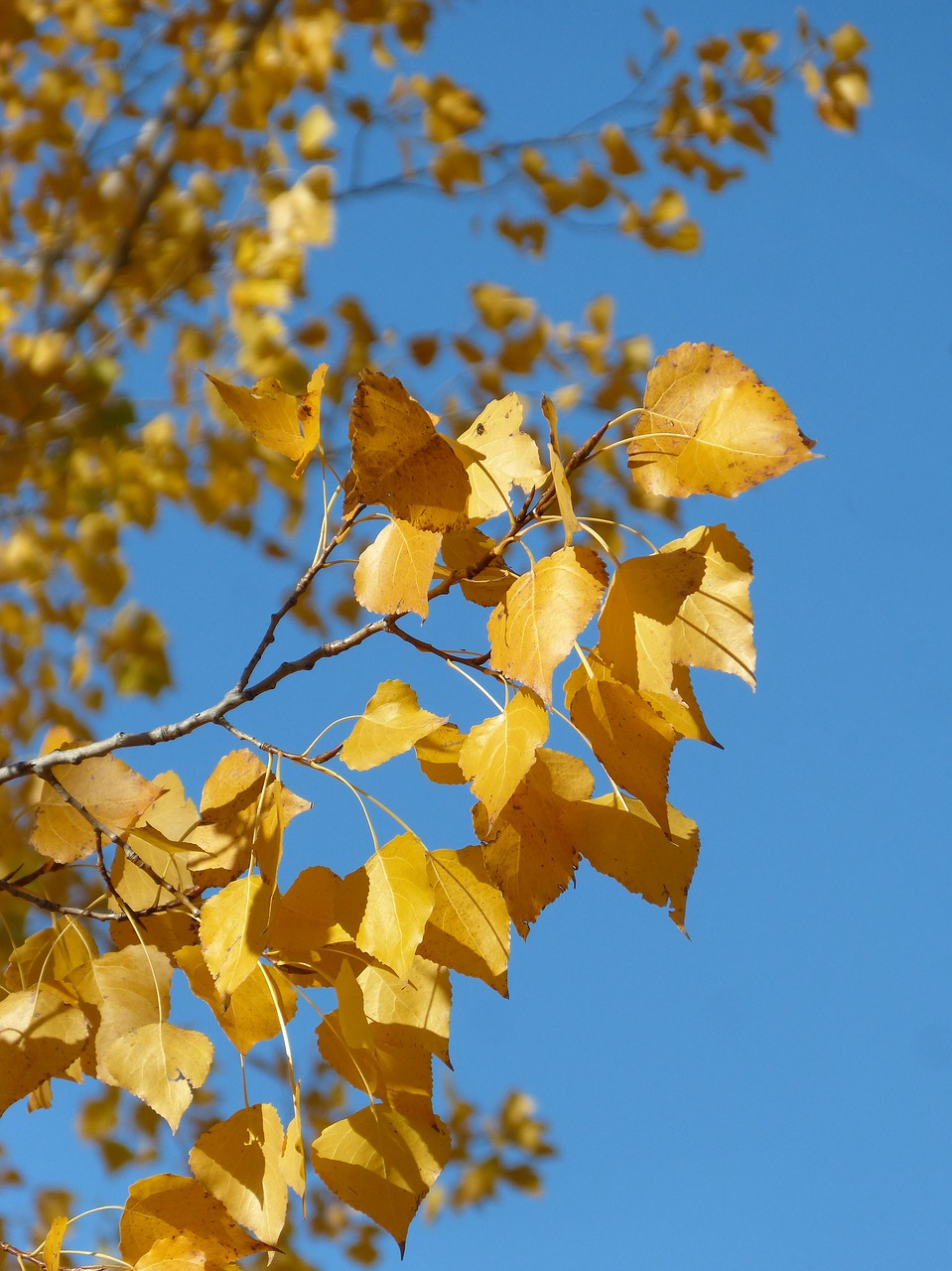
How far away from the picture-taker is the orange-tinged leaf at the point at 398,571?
451 mm

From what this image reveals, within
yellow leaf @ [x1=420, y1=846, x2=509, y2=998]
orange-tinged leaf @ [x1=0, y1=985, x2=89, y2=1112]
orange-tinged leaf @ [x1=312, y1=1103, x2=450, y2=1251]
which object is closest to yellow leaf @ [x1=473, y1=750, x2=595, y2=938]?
yellow leaf @ [x1=420, y1=846, x2=509, y2=998]

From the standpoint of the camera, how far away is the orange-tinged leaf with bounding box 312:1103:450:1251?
18.9 inches

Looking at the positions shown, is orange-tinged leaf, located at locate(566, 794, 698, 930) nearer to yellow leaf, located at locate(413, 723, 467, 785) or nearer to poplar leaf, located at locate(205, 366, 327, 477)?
yellow leaf, located at locate(413, 723, 467, 785)

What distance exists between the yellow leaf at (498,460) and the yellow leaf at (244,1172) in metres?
0.32

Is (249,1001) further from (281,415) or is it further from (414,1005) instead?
(281,415)

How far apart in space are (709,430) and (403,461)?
129mm

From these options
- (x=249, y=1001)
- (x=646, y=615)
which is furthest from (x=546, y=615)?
(x=249, y=1001)

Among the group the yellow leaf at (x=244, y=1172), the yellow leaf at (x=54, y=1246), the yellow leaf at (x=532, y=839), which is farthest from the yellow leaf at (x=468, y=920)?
the yellow leaf at (x=54, y=1246)

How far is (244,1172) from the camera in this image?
0.49 m

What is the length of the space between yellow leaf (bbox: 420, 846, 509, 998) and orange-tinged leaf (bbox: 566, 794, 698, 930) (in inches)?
2.0

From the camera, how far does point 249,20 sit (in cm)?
195

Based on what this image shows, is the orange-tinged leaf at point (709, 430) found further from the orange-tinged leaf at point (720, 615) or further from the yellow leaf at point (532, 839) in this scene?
the yellow leaf at point (532, 839)

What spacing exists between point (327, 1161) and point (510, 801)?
0.63 ft

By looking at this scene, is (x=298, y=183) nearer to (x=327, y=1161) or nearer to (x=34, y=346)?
(x=34, y=346)
